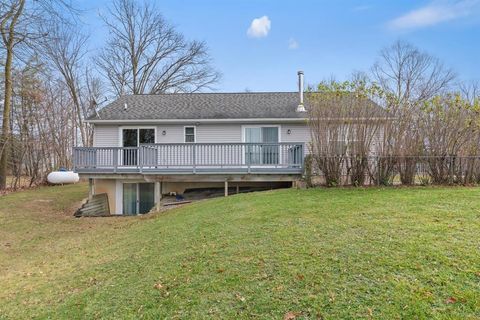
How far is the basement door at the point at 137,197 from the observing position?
13992 mm

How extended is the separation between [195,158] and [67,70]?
22.7m

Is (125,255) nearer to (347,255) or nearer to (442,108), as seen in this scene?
(347,255)

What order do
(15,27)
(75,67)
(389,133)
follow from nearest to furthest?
1. (389,133)
2. (15,27)
3. (75,67)

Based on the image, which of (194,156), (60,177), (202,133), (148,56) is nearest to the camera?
(194,156)

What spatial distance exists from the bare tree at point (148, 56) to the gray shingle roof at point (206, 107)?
576 inches

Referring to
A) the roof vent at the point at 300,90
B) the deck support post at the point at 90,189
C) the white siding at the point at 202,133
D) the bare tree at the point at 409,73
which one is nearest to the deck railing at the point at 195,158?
the deck support post at the point at 90,189

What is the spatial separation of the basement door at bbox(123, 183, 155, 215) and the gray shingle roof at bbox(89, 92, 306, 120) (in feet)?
9.74

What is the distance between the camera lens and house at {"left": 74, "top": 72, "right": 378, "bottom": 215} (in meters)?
11.9

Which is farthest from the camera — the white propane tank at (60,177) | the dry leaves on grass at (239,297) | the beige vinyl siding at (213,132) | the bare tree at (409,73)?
the bare tree at (409,73)

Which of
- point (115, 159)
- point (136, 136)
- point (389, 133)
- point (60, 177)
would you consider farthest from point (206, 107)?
point (60, 177)

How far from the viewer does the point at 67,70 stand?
93.5 ft

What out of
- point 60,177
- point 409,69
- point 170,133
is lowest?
point 60,177

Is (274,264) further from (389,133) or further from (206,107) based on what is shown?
(206,107)

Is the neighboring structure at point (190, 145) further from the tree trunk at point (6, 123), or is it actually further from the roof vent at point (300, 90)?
the tree trunk at point (6, 123)
